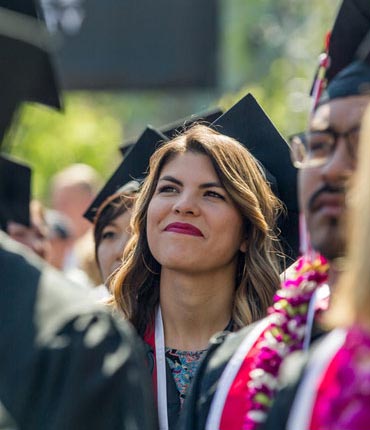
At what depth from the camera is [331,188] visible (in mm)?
3504

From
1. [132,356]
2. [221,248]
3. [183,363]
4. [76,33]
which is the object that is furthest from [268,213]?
[76,33]

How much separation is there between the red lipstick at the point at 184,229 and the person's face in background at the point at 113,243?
1.13m

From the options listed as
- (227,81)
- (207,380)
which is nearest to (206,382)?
(207,380)

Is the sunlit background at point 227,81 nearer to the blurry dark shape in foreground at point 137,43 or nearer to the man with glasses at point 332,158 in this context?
the blurry dark shape in foreground at point 137,43

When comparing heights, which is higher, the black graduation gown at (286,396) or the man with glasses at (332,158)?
the man with glasses at (332,158)

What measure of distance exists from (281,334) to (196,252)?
1073mm

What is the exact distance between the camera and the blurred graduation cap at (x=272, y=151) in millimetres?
5355

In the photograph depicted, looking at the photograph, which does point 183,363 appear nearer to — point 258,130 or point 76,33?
point 258,130

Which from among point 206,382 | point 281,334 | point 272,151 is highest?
point 272,151

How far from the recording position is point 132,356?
2.95 meters

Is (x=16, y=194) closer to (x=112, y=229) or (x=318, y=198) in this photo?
(x=112, y=229)

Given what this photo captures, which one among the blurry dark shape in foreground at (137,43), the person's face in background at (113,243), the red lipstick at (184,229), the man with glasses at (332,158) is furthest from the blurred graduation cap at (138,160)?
the blurry dark shape in foreground at (137,43)

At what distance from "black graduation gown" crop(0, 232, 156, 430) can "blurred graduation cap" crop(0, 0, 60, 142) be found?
43 cm

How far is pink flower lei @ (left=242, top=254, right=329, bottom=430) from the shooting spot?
3.62m
